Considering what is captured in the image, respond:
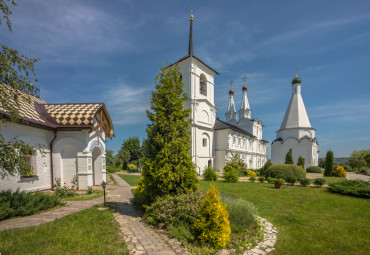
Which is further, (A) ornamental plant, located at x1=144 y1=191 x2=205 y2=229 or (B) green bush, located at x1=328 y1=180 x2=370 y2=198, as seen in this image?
(B) green bush, located at x1=328 y1=180 x2=370 y2=198

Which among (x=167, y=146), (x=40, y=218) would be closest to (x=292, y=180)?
(x=167, y=146)

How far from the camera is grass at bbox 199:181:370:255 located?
443 centimetres

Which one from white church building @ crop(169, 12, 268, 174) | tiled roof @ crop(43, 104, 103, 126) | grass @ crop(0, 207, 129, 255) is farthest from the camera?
white church building @ crop(169, 12, 268, 174)

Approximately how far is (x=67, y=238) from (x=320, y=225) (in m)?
7.55

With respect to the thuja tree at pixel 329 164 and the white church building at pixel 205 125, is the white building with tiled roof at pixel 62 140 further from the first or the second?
the thuja tree at pixel 329 164

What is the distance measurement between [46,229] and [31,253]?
1395mm

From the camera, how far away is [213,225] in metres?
4.40

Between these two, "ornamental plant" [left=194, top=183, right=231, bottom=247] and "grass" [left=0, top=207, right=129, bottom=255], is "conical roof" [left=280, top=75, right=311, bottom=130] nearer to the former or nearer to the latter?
"ornamental plant" [left=194, top=183, right=231, bottom=247]

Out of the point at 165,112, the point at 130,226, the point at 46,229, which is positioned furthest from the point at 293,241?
the point at 46,229

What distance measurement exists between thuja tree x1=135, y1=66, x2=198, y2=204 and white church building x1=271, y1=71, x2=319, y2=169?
1479 inches

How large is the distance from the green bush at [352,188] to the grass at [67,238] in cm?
1259

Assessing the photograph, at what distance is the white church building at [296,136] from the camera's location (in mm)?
35875

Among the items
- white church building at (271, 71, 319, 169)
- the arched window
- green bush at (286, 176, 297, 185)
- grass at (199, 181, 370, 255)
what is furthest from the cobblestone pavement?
white church building at (271, 71, 319, 169)

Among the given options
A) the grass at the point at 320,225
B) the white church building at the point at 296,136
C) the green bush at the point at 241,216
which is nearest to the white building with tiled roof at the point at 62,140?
the green bush at the point at 241,216
